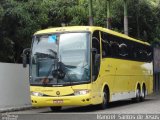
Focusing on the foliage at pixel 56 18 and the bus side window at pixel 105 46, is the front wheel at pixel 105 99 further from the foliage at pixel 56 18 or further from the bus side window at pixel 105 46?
the foliage at pixel 56 18

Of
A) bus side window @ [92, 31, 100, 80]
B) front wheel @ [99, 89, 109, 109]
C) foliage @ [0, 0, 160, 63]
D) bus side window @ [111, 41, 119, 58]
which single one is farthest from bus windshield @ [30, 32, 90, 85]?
foliage @ [0, 0, 160, 63]

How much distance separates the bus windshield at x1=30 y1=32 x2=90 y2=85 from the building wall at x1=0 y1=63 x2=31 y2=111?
3.22 meters

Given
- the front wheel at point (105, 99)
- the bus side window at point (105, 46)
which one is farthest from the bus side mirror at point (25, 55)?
the front wheel at point (105, 99)

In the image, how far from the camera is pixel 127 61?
90.5ft

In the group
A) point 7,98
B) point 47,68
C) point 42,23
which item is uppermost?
point 42,23

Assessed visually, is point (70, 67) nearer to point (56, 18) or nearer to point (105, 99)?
point (105, 99)

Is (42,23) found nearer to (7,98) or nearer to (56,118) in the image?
(7,98)

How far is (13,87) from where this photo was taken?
85.3ft

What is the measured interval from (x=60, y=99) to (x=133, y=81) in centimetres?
872

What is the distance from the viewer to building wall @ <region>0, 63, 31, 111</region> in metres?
25.0

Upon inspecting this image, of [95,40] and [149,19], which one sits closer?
[95,40]

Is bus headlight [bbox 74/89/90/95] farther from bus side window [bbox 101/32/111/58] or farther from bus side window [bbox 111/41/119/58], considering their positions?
bus side window [bbox 111/41/119/58]

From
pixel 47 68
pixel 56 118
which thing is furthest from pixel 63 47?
pixel 56 118

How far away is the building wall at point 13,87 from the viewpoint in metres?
25.0
